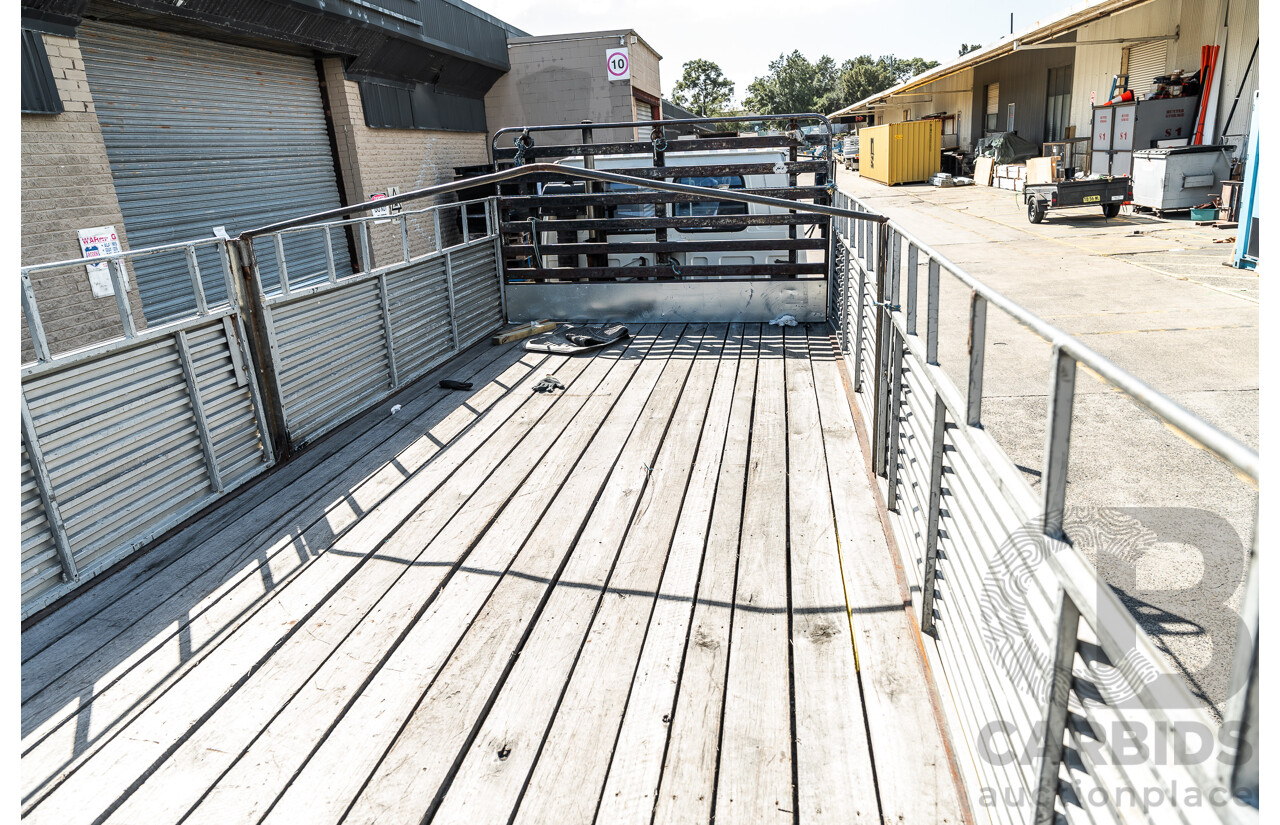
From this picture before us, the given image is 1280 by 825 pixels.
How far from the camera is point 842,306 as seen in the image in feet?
26.5

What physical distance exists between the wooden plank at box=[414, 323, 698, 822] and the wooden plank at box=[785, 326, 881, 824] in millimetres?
927

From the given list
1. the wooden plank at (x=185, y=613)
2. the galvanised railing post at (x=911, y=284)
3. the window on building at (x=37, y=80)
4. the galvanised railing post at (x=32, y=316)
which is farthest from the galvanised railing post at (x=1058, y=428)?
the window on building at (x=37, y=80)

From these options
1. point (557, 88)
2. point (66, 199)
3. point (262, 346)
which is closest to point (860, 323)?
point (262, 346)

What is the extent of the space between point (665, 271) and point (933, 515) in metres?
6.86

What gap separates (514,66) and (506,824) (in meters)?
17.9

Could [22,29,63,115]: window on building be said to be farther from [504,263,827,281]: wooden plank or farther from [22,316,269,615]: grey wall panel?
[504,263,827,281]: wooden plank

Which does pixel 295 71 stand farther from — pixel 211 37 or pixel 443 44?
pixel 443 44

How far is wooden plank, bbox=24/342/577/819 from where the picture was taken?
9.26ft

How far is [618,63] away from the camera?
18.4 metres

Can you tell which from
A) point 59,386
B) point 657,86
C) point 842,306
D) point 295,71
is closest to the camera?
point 59,386

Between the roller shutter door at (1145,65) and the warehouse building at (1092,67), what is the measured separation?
0.02 metres

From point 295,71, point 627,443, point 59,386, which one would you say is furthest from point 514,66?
point 59,386

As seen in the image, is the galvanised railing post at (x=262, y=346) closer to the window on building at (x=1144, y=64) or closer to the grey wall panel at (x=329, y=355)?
the grey wall panel at (x=329, y=355)

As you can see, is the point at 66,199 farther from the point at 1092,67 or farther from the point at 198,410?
the point at 1092,67
